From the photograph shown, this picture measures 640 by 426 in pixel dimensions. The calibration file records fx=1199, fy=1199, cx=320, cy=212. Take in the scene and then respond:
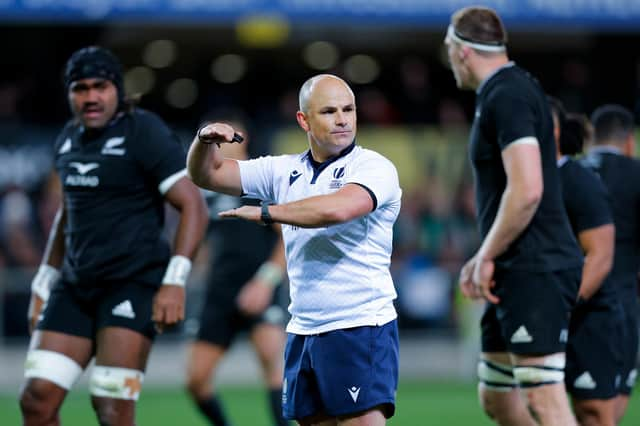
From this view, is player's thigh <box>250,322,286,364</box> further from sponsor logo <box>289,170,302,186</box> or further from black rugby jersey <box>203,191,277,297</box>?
sponsor logo <box>289,170,302,186</box>

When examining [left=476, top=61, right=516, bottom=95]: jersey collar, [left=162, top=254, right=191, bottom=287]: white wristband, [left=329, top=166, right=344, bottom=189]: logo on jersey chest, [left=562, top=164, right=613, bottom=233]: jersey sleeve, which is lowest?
[left=162, top=254, right=191, bottom=287]: white wristband

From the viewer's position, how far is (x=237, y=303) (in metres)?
9.12

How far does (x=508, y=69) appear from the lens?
6.05m

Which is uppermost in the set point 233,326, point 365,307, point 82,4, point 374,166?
point 82,4

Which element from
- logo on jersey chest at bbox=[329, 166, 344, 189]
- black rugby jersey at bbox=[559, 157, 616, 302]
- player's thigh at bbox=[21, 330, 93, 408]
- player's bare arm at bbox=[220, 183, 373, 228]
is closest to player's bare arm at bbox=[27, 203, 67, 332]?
player's thigh at bbox=[21, 330, 93, 408]

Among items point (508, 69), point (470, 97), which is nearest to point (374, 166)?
point (508, 69)

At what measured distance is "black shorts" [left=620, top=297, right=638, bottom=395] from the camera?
6.89 m

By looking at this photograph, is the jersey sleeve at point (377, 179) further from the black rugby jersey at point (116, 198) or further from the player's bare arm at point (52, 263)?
the player's bare arm at point (52, 263)

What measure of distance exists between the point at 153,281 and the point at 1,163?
29.0 feet

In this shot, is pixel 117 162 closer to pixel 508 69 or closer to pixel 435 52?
pixel 508 69

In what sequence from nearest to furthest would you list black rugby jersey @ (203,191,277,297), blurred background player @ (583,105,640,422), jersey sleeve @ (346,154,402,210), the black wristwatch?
the black wristwatch < jersey sleeve @ (346,154,402,210) < blurred background player @ (583,105,640,422) < black rugby jersey @ (203,191,277,297)

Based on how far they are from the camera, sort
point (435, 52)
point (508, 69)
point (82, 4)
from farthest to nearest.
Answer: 1. point (435, 52)
2. point (82, 4)
3. point (508, 69)

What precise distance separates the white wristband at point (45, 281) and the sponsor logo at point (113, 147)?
2.74 ft

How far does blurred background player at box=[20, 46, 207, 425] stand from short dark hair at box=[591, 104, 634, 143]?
103 inches
